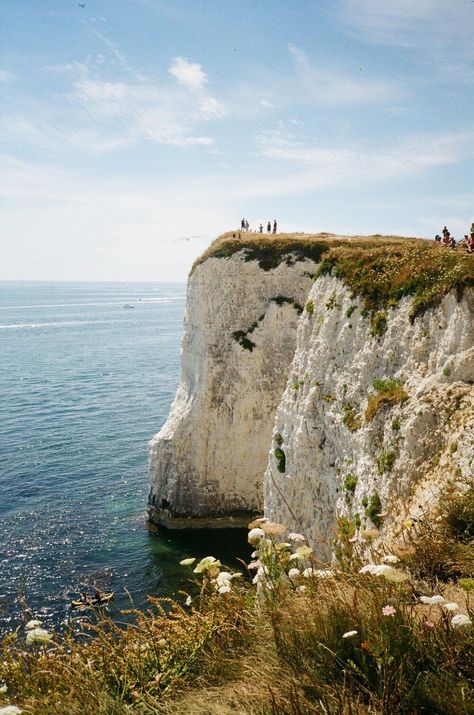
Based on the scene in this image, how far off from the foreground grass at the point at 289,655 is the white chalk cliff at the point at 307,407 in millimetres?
1030

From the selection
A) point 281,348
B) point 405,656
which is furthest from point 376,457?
point 281,348

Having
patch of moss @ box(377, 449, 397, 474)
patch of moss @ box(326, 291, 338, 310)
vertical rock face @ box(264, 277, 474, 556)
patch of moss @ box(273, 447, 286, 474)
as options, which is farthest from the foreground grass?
patch of moss @ box(326, 291, 338, 310)

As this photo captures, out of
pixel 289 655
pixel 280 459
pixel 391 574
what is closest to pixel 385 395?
pixel 280 459

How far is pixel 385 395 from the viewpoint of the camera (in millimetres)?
13336

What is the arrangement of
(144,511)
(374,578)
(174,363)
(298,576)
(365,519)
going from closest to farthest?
1. (374,578)
2. (298,576)
3. (365,519)
4. (144,511)
5. (174,363)

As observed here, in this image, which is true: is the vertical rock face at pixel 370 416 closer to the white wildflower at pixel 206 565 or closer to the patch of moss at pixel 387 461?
the patch of moss at pixel 387 461

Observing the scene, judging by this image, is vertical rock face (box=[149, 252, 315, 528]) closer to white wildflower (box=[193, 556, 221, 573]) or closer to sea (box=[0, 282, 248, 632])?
sea (box=[0, 282, 248, 632])

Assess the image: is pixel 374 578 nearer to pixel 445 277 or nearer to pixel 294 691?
pixel 294 691

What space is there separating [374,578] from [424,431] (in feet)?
22.0

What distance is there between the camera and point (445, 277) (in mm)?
13102

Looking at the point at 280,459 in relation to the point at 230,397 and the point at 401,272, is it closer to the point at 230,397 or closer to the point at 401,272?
the point at 401,272

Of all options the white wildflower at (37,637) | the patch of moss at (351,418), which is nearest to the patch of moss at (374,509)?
the patch of moss at (351,418)

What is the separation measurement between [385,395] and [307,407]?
456cm

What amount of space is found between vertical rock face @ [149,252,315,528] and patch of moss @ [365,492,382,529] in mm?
18257
